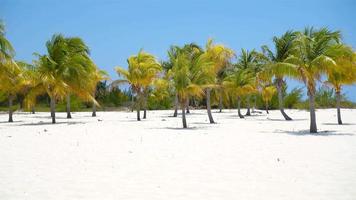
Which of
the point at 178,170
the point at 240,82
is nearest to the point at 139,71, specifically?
the point at 240,82

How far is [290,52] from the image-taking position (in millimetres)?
22016

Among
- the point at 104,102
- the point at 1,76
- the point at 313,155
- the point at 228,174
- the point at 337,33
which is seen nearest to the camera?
the point at 228,174

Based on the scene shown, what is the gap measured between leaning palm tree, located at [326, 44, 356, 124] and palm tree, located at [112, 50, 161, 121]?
10.3 meters

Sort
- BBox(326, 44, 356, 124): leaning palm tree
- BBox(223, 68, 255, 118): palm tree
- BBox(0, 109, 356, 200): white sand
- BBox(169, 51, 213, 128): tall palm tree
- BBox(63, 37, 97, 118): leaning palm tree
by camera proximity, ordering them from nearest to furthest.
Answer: BBox(0, 109, 356, 200): white sand
BBox(326, 44, 356, 124): leaning palm tree
BBox(169, 51, 213, 128): tall palm tree
BBox(63, 37, 97, 118): leaning palm tree
BBox(223, 68, 255, 118): palm tree

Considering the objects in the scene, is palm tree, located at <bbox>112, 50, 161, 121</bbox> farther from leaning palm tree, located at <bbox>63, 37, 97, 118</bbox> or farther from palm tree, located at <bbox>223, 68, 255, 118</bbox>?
palm tree, located at <bbox>223, 68, 255, 118</bbox>

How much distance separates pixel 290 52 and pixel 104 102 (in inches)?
1237

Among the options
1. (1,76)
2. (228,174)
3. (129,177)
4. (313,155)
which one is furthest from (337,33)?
(1,76)

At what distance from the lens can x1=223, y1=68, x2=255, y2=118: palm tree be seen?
1008 inches

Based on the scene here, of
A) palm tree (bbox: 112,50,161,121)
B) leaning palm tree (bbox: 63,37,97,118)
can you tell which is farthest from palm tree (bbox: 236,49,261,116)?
leaning palm tree (bbox: 63,37,97,118)

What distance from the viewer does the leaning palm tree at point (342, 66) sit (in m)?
13.5

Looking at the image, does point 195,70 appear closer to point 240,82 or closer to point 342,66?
point 342,66

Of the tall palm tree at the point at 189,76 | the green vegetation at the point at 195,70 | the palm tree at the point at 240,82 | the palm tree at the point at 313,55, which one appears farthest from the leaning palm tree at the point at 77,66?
the palm tree at the point at 313,55

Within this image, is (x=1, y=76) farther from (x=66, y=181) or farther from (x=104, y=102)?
(x=104, y=102)

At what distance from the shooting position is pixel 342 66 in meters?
15.0
